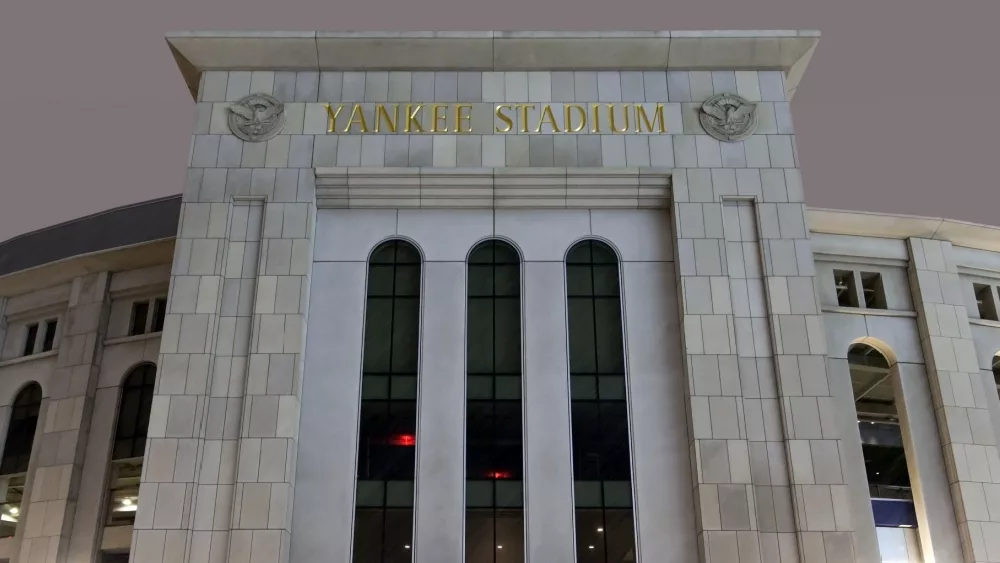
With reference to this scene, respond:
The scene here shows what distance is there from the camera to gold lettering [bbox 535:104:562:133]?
26047 millimetres

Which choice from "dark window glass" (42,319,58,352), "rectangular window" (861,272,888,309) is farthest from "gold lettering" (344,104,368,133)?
"rectangular window" (861,272,888,309)

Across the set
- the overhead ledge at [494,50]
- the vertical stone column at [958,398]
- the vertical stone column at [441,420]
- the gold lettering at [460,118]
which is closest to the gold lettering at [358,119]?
the overhead ledge at [494,50]

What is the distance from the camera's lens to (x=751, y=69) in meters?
26.9

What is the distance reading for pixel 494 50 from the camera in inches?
1043

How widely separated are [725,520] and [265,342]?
1128 cm

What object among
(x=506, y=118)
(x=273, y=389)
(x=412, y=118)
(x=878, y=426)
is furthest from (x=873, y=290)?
(x=273, y=389)

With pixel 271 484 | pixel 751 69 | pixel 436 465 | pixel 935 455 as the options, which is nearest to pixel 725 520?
pixel 436 465

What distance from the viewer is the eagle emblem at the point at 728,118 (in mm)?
25938

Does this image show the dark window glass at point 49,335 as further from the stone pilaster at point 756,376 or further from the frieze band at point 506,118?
the stone pilaster at point 756,376

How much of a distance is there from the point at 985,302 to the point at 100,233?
28432 mm

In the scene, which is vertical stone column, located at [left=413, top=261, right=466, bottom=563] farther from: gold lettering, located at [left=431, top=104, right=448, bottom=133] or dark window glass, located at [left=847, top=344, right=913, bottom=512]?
dark window glass, located at [left=847, top=344, right=913, bottom=512]

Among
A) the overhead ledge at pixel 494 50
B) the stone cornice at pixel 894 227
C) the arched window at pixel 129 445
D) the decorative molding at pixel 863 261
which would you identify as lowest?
the arched window at pixel 129 445

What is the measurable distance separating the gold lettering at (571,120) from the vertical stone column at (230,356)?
6.79 metres

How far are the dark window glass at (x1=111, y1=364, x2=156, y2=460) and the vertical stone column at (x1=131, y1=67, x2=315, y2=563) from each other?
6.29 m
